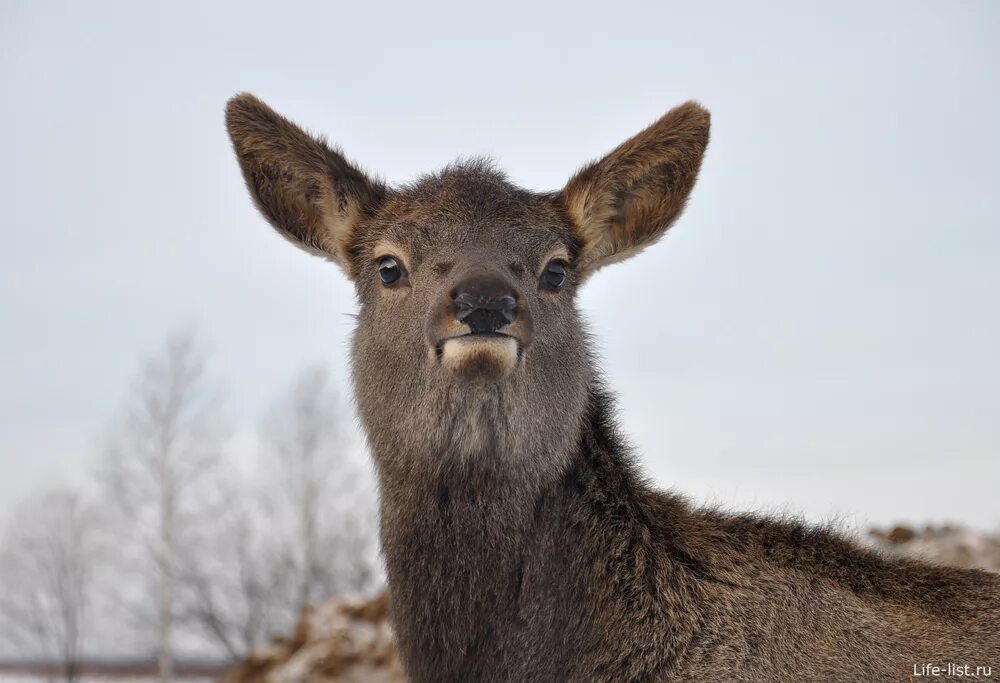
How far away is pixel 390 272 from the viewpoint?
5387 mm

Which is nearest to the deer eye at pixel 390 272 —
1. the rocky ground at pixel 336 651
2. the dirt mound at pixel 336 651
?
the rocky ground at pixel 336 651

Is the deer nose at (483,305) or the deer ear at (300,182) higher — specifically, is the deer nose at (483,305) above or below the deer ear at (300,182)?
below

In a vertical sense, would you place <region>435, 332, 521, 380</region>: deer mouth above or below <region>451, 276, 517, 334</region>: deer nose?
below

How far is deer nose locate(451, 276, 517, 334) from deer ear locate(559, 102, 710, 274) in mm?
1278

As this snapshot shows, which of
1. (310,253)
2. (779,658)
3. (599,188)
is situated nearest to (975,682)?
(779,658)

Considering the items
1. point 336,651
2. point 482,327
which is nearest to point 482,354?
point 482,327

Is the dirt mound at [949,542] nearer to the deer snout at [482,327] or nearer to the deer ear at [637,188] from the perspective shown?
the deer ear at [637,188]

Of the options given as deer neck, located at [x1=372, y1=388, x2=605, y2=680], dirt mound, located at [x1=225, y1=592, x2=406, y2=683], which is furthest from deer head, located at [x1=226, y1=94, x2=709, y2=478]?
dirt mound, located at [x1=225, y1=592, x2=406, y2=683]

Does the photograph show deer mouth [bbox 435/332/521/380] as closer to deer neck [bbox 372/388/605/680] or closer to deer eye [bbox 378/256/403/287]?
deer neck [bbox 372/388/605/680]

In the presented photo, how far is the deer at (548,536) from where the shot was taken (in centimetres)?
456

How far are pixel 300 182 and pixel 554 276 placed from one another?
1.90 meters

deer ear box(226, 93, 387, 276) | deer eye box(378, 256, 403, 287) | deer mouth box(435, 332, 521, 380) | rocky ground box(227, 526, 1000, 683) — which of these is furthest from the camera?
rocky ground box(227, 526, 1000, 683)

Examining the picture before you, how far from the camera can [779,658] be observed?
4.50 metres

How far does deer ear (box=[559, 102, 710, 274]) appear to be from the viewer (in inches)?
227
